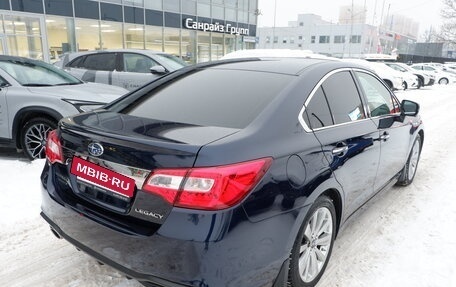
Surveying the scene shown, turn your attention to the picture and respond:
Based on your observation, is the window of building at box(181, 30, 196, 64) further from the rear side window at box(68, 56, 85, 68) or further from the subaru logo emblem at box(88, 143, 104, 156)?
the subaru logo emblem at box(88, 143, 104, 156)

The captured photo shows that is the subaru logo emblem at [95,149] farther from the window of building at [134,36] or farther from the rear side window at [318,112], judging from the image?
the window of building at [134,36]

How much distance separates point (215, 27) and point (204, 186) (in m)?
25.5

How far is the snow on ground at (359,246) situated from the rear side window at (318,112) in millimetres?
967

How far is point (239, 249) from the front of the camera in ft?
6.16

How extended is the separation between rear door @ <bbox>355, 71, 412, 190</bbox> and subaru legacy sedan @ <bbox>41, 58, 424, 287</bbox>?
0.41 m

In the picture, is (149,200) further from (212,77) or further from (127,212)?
(212,77)

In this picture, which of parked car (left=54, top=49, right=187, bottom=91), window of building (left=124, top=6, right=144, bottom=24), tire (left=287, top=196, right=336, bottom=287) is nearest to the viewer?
tire (left=287, top=196, right=336, bottom=287)

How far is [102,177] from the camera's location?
2.10m

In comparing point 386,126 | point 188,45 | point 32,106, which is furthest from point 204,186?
point 188,45

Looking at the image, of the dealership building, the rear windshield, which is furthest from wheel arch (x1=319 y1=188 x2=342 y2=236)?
the dealership building

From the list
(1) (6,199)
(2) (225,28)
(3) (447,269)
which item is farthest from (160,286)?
(2) (225,28)

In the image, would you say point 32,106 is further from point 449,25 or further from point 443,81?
point 449,25

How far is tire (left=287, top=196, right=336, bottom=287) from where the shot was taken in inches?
91.4

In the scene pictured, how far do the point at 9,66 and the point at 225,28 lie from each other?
22460mm
